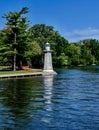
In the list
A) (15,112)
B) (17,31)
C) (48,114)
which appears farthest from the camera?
(17,31)

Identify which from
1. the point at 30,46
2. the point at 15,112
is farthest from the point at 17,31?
the point at 15,112

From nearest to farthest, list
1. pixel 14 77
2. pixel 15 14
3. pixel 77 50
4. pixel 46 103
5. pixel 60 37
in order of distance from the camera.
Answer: pixel 46 103 < pixel 14 77 < pixel 15 14 < pixel 60 37 < pixel 77 50

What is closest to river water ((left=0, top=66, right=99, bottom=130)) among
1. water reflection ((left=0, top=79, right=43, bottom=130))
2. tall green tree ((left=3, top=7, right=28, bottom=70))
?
water reflection ((left=0, top=79, right=43, bottom=130))

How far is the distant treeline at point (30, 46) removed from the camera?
250 feet

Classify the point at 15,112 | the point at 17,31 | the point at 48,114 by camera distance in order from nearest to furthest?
the point at 48,114 → the point at 15,112 → the point at 17,31

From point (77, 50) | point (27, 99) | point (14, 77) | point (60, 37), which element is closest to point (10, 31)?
point (14, 77)

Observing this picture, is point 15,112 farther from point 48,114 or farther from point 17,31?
point 17,31

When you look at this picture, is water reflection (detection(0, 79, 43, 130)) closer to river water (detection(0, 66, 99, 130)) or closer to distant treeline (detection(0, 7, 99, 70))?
river water (detection(0, 66, 99, 130))

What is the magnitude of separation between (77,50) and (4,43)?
3712 inches

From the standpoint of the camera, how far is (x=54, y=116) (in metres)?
21.2

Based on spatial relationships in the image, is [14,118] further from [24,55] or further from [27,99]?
[24,55]

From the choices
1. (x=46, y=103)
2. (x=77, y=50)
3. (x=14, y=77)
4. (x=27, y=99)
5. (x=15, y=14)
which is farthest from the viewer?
(x=77, y=50)

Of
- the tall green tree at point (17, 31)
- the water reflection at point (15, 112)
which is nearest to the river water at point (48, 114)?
the water reflection at point (15, 112)

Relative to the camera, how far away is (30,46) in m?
80.8
